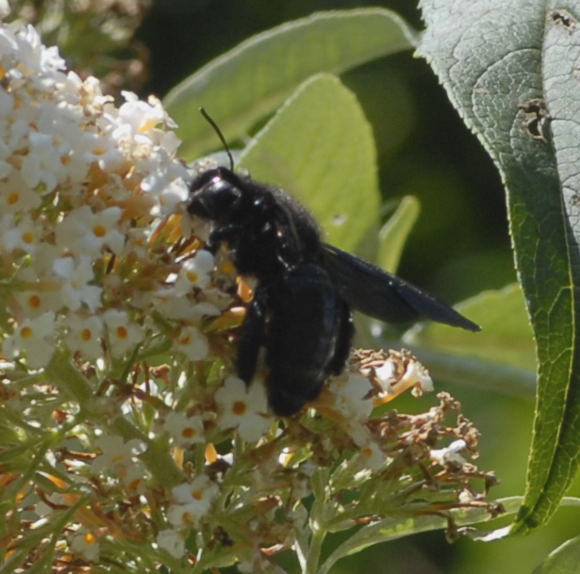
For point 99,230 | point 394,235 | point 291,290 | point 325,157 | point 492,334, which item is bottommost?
point 492,334

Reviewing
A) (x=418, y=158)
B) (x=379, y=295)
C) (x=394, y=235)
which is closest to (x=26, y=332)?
(x=379, y=295)

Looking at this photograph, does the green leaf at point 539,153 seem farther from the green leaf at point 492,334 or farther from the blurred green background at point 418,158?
the blurred green background at point 418,158

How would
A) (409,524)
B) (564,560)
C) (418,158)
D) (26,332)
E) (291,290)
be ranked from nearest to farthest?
(26,332) → (291,290) → (564,560) → (409,524) → (418,158)

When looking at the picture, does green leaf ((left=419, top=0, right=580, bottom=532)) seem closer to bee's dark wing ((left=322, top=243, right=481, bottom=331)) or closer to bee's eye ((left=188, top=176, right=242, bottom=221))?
bee's dark wing ((left=322, top=243, right=481, bottom=331))

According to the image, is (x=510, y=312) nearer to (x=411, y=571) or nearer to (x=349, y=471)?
(x=349, y=471)

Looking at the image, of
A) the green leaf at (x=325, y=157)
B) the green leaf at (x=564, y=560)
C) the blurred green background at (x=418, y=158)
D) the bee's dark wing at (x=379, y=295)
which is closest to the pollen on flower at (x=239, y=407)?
the bee's dark wing at (x=379, y=295)

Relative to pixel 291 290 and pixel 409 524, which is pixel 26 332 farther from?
pixel 409 524
